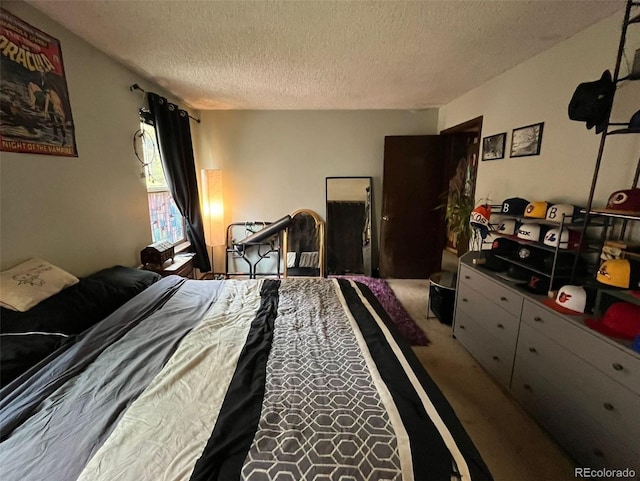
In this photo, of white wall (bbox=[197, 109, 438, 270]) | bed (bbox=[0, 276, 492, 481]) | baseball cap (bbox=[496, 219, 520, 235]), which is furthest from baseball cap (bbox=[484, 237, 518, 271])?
white wall (bbox=[197, 109, 438, 270])

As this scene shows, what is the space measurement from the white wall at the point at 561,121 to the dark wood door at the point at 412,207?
1.08m

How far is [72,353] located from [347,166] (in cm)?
351

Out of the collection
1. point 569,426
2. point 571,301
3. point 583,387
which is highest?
point 571,301

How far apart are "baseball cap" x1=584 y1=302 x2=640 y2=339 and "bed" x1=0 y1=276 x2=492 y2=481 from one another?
86 centimetres

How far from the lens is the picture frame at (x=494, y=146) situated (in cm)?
254

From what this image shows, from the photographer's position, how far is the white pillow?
1.35m

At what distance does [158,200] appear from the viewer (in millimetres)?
3133

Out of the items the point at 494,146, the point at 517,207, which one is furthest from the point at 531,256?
the point at 494,146

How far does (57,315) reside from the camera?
1.41m

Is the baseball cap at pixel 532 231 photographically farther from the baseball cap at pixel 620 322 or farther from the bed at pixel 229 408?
the bed at pixel 229 408

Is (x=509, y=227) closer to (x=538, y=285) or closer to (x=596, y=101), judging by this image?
(x=538, y=285)

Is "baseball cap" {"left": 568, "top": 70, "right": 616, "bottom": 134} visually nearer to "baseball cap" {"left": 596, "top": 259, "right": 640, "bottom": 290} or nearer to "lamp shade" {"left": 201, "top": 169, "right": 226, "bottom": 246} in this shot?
"baseball cap" {"left": 596, "top": 259, "right": 640, "bottom": 290}

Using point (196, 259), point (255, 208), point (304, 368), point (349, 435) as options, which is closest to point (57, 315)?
point (304, 368)

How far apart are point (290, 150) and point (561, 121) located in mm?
2916
